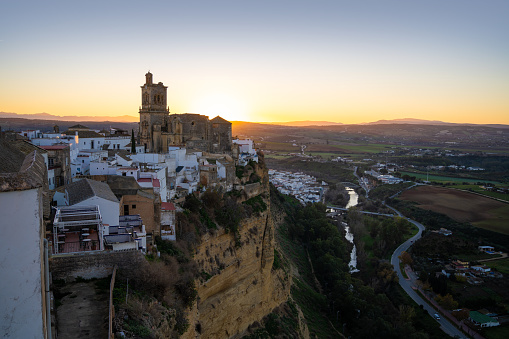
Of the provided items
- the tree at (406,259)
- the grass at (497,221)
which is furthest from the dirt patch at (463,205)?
the tree at (406,259)

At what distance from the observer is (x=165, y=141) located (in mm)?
28766

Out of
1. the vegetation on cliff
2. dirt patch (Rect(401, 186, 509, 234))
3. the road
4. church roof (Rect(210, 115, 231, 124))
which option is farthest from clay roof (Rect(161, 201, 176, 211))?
dirt patch (Rect(401, 186, 509, 234))

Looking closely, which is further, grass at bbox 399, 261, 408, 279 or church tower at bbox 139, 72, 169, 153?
grass at bbox 399, 261, 408, 279

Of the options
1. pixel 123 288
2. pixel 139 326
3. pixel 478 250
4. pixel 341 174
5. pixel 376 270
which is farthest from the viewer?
pixel 341 174

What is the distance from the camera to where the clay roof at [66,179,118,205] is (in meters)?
12.3

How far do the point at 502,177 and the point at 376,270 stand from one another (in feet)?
190

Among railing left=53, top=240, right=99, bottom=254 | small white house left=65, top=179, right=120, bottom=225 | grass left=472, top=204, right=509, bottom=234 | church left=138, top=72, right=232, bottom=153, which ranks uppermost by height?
church left=138, top=72, right=232, bottom=153

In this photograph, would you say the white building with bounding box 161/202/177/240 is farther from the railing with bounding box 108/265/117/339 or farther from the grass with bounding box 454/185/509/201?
the grass with bounding box 454/185/509/201

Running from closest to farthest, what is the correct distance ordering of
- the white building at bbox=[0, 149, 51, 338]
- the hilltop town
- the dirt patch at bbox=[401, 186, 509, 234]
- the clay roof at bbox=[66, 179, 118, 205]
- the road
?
the white building at bbox=[0, 149, 51, 338], the hilltop town, the clay roof at bbox=[66, 179, 118, 205], the road, the dirt patch at bbox=[401, 186, 509, 234]

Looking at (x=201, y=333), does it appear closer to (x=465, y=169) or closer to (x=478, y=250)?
(x=478, y=250)

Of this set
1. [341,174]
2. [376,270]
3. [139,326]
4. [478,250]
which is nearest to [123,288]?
[139,326]

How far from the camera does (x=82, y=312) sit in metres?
7.67

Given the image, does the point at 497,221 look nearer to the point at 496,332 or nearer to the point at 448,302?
the point at 448,302

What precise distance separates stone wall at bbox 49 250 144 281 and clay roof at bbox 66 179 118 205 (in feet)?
11.2
